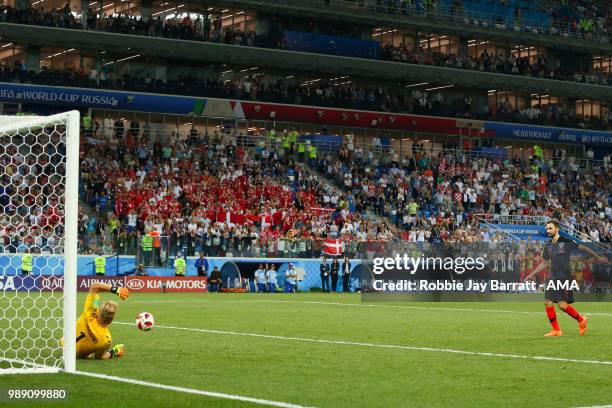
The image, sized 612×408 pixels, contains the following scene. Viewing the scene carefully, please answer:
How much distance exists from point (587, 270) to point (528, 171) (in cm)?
2562

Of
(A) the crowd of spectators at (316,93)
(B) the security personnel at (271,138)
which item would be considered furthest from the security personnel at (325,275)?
(A) the crowd of spectators at (316,93)

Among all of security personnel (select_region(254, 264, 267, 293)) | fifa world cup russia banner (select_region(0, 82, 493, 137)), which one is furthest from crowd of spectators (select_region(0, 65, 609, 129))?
security personnel (select_region(254, 264, 267, 293))

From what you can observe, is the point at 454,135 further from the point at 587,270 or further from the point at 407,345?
the point at 407,345

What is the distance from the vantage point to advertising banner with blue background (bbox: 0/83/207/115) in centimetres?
4900

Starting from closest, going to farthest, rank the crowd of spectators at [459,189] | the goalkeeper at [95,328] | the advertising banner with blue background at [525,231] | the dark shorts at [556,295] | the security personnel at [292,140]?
the goalkeeper at [95,328] < the dark shorts at [556,295] < the advertising banner with blue background at [525,231] < the crowd of spectators at [459,189] < the security personnel at [292,140]

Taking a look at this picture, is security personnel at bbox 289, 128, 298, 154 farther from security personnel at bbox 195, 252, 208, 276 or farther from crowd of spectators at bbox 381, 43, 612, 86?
security personnel at bbox 195, 252, 208, 276

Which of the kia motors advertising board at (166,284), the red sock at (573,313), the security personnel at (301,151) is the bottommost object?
the kia motors advertising board at (166,284)

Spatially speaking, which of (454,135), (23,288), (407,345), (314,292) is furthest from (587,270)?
(454,135)

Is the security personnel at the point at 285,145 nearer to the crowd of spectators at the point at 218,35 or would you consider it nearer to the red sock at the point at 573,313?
the crowd of spectators at the point at 218,35

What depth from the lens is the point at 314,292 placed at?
41.5 metres

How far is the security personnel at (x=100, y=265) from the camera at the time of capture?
122 ft

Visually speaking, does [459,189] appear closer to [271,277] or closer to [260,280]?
[271,277]

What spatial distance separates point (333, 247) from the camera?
42.2 metres

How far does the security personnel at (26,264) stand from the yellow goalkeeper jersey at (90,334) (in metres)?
18.3
